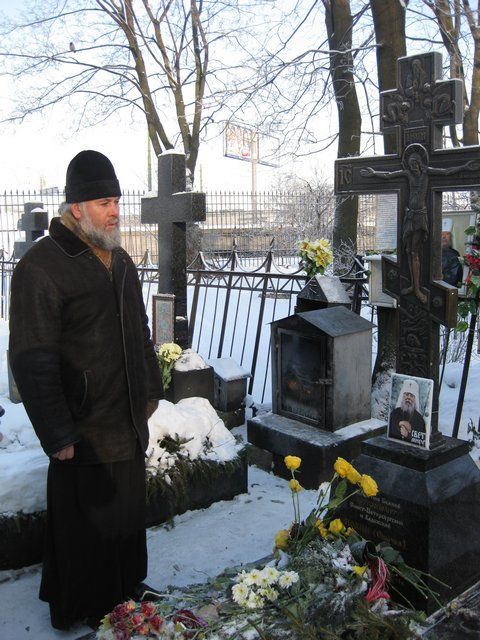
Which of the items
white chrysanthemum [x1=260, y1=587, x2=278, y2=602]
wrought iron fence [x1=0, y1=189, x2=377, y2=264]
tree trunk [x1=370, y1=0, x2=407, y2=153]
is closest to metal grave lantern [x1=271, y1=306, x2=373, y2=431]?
white chrysanthemum [x1=260, y1=587, x2=278, y2=602]

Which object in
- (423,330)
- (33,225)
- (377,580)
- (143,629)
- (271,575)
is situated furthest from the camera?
(33,225)

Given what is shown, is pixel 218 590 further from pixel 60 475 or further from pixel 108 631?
pixel 60 475

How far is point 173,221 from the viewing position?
17.8 feet

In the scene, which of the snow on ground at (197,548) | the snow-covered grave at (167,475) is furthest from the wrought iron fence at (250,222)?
the snow on ground at (197,548)

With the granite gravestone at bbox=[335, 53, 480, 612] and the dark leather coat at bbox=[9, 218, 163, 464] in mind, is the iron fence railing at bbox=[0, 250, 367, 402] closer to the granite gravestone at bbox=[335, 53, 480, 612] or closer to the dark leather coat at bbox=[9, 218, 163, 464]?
the granite gravestone at bbox=[335, 53, 480, 612]

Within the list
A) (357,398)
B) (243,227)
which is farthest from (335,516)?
(243,227)

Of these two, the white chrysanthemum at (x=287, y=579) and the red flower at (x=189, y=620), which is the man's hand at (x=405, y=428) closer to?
the white chrysanthemum at (x=287, y=579)

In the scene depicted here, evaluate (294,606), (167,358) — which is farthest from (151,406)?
(167,358)

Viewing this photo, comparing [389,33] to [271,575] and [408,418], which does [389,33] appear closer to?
[408,418]

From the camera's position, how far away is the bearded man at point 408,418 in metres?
2.92

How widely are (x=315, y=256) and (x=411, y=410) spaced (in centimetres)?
246

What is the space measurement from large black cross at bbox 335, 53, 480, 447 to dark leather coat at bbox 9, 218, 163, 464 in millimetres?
1308

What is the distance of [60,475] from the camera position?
262cm

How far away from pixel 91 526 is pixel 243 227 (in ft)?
61.3
